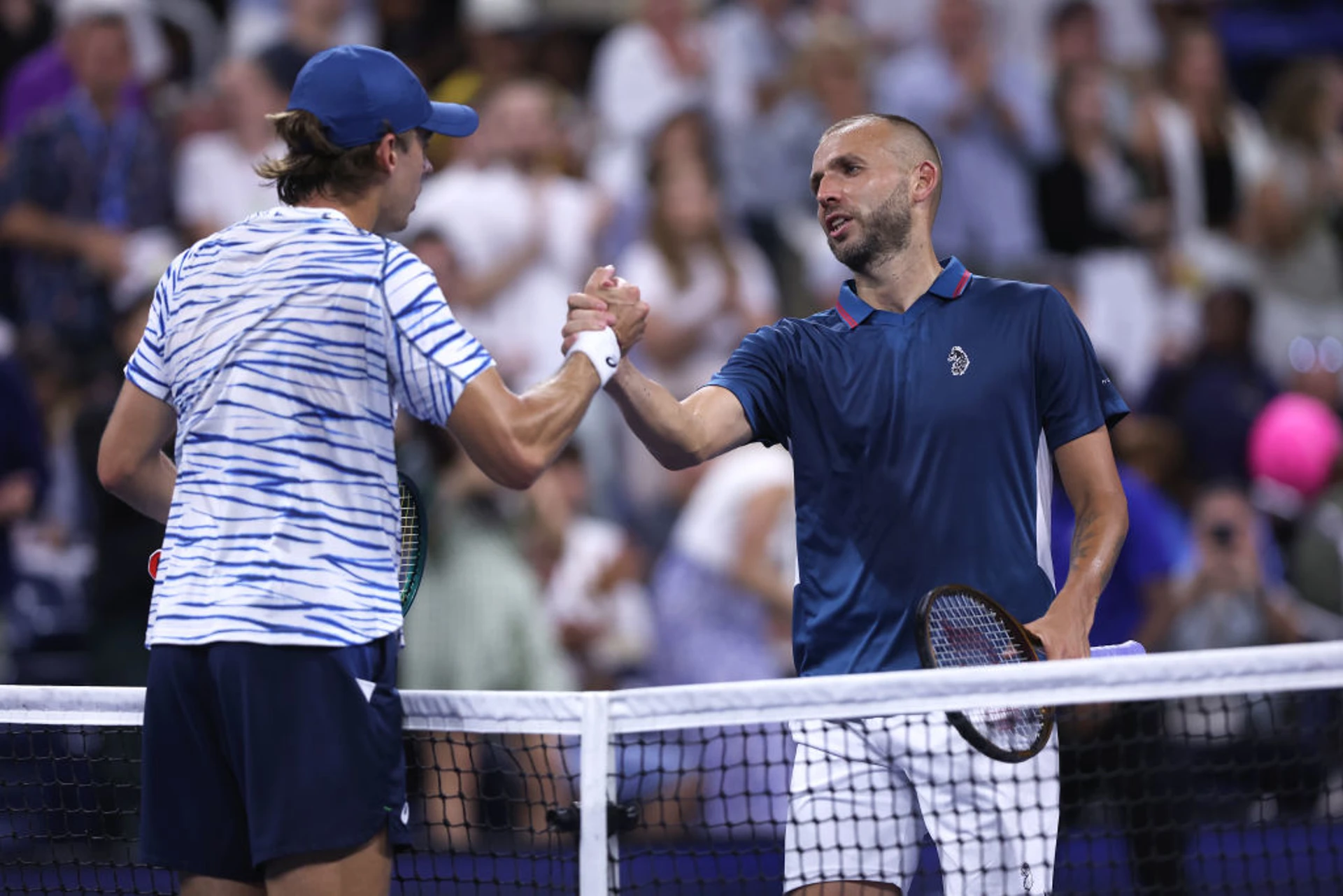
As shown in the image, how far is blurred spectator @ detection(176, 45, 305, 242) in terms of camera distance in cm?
858

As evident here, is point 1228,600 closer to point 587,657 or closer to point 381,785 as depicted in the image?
point 587,657

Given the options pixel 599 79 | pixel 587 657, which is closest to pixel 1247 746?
pixel 587 657

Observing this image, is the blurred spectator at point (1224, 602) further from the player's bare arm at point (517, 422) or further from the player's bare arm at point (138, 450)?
the player's bare arm at point (138, 450)

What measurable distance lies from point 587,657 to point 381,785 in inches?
178

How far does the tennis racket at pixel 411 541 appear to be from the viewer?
12.8ft

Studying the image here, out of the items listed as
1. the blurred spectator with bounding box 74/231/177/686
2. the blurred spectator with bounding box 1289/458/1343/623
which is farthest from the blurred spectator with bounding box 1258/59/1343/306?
the blurred spectator with bounding box 74/231/177/686

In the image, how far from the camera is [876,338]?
419 cm

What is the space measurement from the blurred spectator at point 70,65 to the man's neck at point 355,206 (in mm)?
5598

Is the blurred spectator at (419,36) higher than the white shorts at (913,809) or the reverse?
higher

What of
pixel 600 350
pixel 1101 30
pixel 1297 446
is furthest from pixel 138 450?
pixel 1101 30

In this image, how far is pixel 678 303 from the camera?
8469 millimetres

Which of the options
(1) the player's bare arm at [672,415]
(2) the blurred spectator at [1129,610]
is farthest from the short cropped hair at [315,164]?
(2) the blurred spectator at [1129,610]

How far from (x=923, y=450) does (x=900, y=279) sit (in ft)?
1.53

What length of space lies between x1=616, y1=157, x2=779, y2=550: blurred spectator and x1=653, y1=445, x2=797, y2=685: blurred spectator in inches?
35.7
